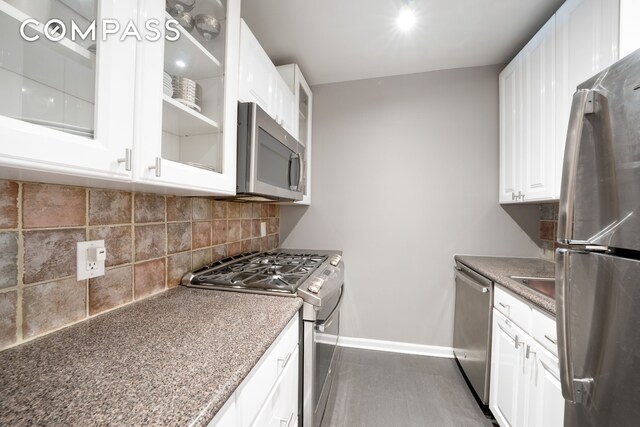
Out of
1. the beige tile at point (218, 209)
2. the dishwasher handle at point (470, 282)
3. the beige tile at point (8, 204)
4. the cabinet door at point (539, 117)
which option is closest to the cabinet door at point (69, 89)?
the beige tile at point (8, 204)

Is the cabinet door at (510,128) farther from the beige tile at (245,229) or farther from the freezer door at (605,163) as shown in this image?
the beige tile at (245,229)

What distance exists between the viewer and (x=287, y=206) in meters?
2.40

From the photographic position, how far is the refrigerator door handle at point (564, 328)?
733 mm

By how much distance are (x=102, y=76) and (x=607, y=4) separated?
1802 mm

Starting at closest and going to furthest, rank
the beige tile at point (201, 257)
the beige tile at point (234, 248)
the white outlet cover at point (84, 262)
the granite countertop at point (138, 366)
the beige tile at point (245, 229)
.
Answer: the granite countertop at point (138, 366)
the white outlet cover at point (84, 262)
the beige tile at point (201, 257)
the beige tile at point (234, 248)
the beige tile at point (245, 229)

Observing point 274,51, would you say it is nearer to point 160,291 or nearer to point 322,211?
point 322,211

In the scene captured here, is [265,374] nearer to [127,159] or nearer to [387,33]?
[127,159]

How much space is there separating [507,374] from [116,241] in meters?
1.87

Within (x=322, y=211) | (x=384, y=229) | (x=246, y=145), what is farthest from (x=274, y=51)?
(x=384, y=229)

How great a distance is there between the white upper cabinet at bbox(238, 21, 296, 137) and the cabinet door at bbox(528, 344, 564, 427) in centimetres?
168

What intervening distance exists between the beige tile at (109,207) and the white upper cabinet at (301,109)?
1.18m

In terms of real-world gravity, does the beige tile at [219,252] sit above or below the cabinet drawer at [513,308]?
above

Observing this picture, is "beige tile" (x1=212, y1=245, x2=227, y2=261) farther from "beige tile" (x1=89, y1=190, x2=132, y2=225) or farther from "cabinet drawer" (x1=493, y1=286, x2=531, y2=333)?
"cabinet drawer" (x1=493, y1=286, x2=531, y2=333)

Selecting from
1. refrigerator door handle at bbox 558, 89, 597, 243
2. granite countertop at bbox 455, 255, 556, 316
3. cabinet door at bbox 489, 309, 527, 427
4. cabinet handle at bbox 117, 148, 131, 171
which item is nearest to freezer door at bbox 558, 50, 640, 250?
refrigerator door handle at bbox 558, 89, 597, 243
